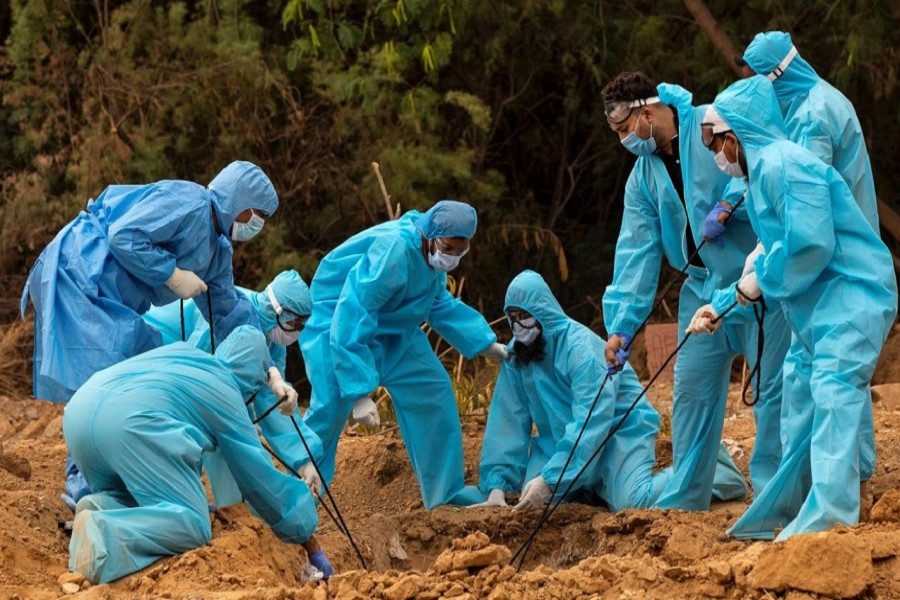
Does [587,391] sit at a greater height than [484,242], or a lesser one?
greater

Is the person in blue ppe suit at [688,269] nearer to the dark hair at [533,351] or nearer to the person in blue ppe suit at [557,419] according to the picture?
the person in blue ppe suit at [557,419]

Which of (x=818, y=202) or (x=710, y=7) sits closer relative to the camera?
(x=818, y=202)

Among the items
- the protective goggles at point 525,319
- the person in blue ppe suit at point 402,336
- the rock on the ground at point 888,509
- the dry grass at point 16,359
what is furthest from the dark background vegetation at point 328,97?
the rock on the ground at point 888,509

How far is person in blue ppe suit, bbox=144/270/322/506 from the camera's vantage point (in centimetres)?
739

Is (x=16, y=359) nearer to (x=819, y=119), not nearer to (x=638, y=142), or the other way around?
(x=638, y=142)

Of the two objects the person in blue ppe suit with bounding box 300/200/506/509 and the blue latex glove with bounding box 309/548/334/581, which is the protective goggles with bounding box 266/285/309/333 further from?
the blue latex glove with bounding box 309/548/334/581

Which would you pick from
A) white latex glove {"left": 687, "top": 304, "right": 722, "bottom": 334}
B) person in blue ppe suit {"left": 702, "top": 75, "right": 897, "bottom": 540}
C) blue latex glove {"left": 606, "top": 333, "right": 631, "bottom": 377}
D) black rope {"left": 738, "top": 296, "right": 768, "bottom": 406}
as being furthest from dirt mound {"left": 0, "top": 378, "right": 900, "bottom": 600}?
white latex glove {"left": 687, "top": 304, "right": 722, "bottom": 334}

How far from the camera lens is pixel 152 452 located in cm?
627

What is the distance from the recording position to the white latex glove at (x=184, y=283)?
7359 millimetres

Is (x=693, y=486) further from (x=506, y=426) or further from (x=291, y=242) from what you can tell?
(x=291, y=242)

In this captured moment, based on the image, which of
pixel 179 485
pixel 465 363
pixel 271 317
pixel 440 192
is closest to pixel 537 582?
pixel 179 485

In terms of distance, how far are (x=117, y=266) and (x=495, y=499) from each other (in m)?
2.39

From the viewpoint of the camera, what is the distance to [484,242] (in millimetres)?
15062

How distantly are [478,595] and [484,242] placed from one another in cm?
961
